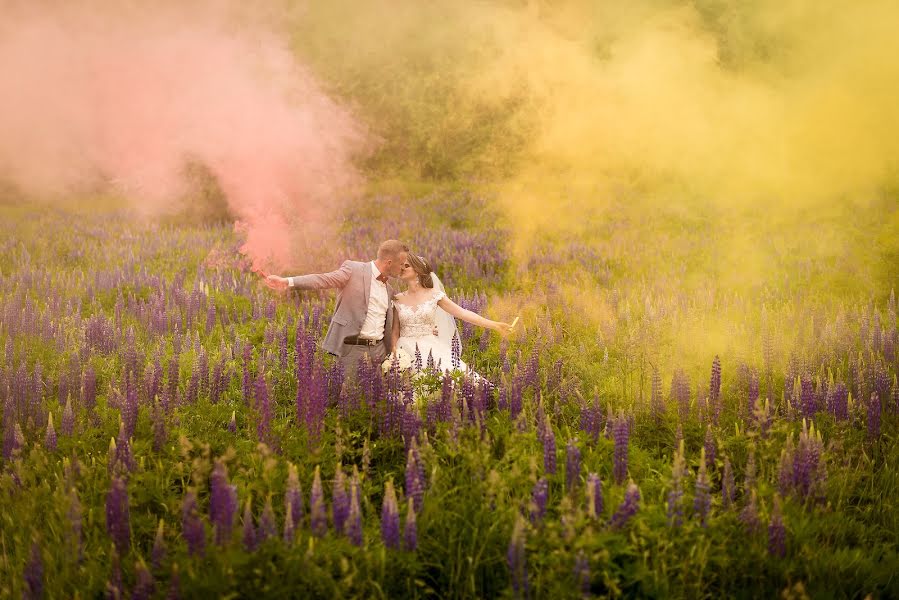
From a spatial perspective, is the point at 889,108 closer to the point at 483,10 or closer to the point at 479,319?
the point at 479,319

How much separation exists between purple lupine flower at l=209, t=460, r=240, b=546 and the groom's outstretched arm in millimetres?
2933

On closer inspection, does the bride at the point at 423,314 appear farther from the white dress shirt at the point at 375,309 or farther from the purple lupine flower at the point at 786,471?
the purple lupine flower at the point at 786,471

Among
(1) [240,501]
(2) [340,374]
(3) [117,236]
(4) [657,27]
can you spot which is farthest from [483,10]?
(1) [240,501]

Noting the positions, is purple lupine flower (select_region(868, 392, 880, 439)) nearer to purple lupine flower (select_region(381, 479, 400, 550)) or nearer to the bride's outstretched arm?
the bride's outstretched arm

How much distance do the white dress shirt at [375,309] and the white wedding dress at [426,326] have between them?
0.72ft

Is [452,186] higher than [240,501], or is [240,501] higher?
[452,186]

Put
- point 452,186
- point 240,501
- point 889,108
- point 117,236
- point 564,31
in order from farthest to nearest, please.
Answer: point 452,186 → point 117,236 → point 564,31 → point 889,108 → point 240,501

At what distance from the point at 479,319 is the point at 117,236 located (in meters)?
8.91

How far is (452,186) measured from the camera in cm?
1750

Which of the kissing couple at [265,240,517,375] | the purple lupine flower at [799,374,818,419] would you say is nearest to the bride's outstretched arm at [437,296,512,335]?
the kissing couple at [265,240,517,375]

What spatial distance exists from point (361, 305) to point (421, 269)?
25.9 inches

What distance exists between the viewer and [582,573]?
8.86 feet

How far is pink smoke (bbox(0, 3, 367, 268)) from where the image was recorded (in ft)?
37.3

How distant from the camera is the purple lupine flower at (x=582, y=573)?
2701 millimetres
